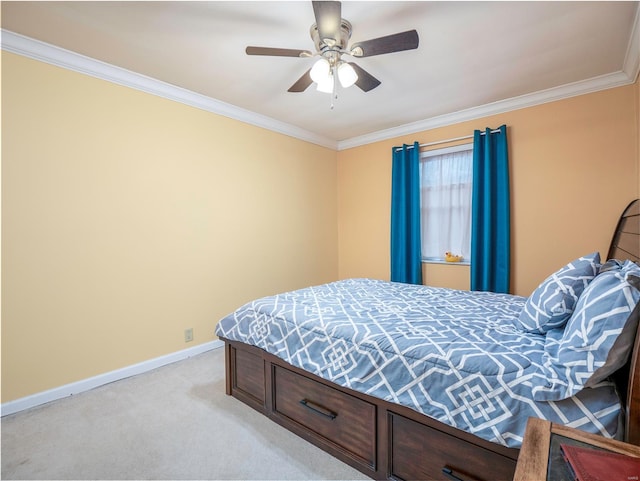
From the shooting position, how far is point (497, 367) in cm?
127

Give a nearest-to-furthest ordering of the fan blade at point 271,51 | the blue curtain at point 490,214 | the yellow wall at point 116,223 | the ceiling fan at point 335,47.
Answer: the ceiling fan at point 335,47 < the fan blade at point 271,51 < the yellow wall at point 116,223 < the blue curtain at point 490,214

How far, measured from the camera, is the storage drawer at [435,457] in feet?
4.11

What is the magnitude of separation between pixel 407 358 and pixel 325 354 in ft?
1.54

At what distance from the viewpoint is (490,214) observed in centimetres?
330

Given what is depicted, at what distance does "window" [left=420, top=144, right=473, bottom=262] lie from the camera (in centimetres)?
364

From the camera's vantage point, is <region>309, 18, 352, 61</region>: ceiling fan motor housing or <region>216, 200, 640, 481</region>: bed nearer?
<region>216, 200, 640, 481</region>: bed

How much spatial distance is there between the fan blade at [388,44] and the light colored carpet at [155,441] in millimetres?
2341

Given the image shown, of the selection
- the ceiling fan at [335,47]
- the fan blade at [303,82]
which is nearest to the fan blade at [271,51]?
the ceiling fan at [335,47]

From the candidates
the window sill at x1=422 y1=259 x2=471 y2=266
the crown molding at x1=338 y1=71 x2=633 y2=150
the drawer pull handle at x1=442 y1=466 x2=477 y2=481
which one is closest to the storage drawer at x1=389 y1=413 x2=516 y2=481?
the drawer pull handle at x1=442 y1=466 x2=477 y2=481

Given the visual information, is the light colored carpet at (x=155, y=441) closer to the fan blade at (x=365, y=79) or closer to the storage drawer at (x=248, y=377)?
the storage drawer at (x=248, y=377)

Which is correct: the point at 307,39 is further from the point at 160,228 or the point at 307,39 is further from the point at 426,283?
the point at 426,283

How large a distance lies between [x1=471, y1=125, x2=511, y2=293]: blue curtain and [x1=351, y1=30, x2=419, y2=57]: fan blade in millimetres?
1965

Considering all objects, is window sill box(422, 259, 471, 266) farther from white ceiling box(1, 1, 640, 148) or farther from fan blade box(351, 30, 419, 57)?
fan blade box(351, 30, 419, 57)

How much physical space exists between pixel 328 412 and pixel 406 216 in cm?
275
